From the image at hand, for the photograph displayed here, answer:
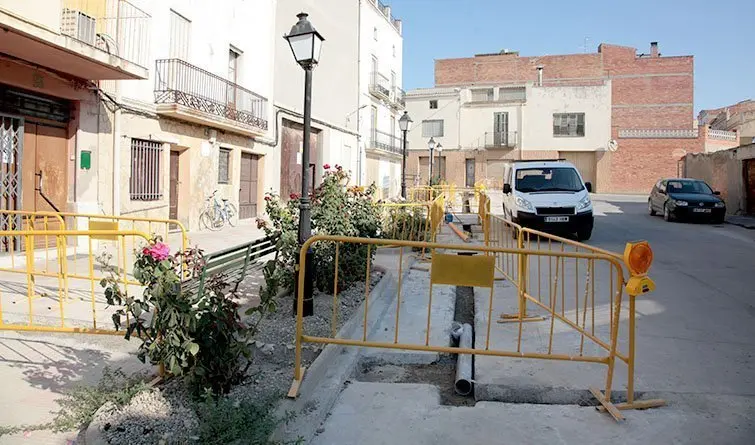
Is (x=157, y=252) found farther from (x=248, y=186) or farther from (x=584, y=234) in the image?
(x=248, y=186)

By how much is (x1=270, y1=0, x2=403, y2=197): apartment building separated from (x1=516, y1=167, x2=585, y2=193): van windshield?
32.5 ft

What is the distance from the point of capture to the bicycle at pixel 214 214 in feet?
50.3

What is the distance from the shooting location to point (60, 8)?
8906mm

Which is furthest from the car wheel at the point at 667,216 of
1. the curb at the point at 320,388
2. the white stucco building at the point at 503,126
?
the white stucco building at the point at 503,126

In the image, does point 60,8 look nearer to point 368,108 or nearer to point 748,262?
point 748,262

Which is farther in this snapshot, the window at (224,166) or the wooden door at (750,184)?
the wooden door at (750,184)

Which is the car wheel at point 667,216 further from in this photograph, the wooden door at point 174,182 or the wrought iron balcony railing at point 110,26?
the wrought iron balcony railing at point 110,26

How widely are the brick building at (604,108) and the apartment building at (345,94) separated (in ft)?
34.1

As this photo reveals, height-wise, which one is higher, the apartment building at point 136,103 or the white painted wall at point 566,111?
the white painted wall at point 566,111

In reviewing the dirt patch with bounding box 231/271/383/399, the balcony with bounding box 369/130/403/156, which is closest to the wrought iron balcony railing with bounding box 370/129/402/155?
the balcony with bounding box 369/130/403/156

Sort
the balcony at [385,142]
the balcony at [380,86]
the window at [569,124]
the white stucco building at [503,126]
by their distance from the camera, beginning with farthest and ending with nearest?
the window at [569,124], the white stucco building at [503,126], the balcony at [385,142], the balcony at [380,86]

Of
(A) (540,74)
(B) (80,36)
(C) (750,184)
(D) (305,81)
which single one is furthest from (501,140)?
(D) (305,81)

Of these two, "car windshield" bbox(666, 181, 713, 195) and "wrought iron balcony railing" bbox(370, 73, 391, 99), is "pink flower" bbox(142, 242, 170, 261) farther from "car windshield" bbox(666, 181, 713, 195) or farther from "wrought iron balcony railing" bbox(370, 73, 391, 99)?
"wrought iron balcony railing" bbox(370, 73, 391, 99)

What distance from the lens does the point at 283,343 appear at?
15.4 feet
